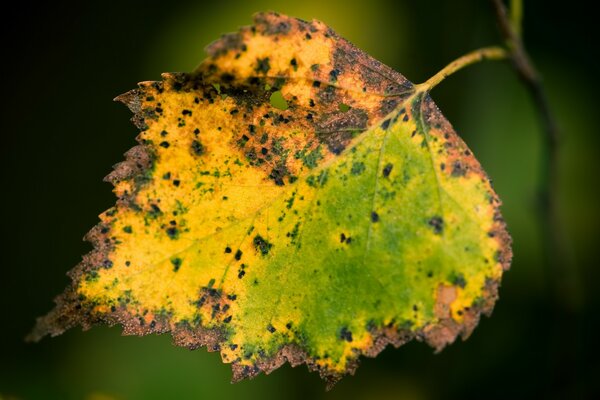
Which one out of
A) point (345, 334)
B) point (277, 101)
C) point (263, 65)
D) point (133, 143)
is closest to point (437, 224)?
point (345, 334)

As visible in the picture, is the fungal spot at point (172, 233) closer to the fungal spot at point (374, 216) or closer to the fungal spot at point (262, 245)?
the fungal spot at point (262, 245)

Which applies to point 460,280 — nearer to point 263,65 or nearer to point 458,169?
point 458,169

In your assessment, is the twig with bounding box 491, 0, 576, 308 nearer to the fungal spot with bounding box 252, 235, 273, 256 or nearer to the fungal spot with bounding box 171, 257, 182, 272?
the fungal spot with bounding box 252, 235, 273, 256

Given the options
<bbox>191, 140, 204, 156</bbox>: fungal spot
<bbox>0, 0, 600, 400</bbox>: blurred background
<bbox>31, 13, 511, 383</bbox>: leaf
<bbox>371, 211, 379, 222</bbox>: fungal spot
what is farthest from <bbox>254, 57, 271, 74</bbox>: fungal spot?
<bbox>0, 0, 600, 400</bbox>: blurred background

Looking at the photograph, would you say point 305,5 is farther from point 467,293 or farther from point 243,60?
point 467,293

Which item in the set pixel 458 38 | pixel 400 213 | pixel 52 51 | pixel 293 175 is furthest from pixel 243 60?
pixel 52 51

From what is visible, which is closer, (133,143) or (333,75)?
(333,75)

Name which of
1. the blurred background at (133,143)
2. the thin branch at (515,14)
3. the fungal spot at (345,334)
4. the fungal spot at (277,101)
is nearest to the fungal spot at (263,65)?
the fungal spot at (345,334)

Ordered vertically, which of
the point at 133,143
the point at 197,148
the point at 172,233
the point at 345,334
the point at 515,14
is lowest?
the point at 345,334
